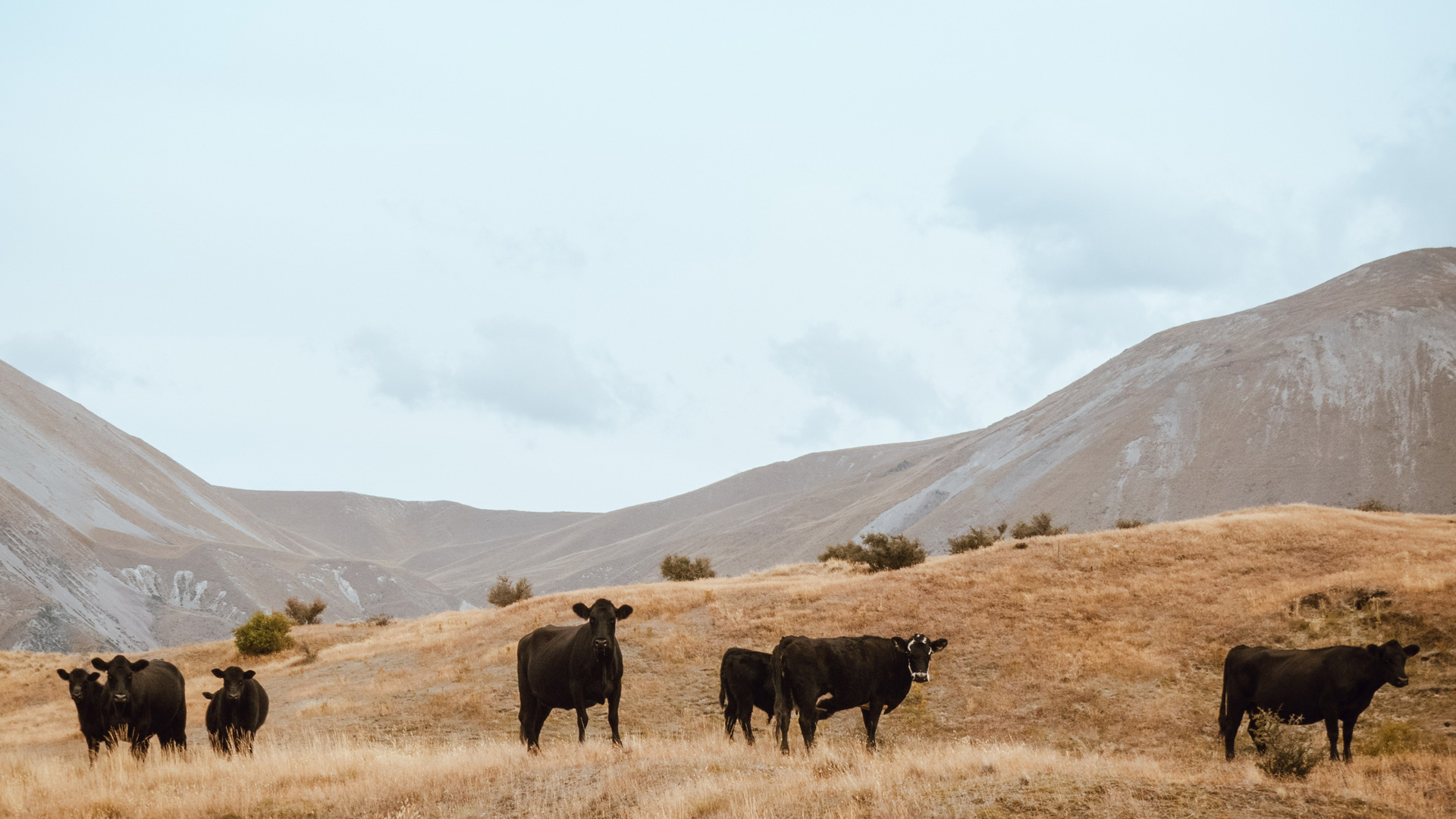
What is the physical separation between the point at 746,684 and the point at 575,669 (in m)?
3.43

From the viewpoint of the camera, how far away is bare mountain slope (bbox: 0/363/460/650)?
83438 mm

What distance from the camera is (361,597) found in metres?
142

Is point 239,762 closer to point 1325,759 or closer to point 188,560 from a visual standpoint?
point 1325,759

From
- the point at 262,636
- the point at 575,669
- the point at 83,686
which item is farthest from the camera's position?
the point at 262,636

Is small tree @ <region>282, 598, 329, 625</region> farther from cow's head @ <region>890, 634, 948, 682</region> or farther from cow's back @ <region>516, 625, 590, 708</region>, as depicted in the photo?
cow's head @ <region>890, 634, 948, 682</region>

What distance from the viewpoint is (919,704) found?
22.1 metres

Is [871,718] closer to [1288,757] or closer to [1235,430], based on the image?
[1288,757]

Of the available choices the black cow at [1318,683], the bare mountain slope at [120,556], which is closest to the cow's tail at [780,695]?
the black cow at [1318,683]

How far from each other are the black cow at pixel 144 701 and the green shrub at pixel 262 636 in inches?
868

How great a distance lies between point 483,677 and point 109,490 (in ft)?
434

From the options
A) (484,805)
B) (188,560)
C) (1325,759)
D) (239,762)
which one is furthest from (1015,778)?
(188,560)

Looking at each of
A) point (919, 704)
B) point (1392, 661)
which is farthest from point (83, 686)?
point (1392, 661)

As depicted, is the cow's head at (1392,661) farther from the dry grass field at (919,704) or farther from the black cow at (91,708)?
the black cow at (91,708)

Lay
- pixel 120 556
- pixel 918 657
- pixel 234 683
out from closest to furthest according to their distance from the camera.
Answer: pixel 918 657 < pixel 234 683 < pixel 120 556
